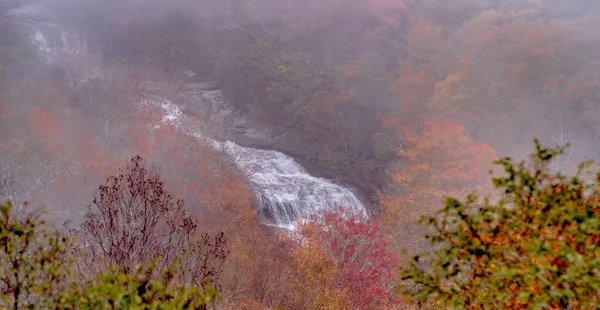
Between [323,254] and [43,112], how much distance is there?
65.7 ft

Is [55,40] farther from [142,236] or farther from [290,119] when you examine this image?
[142,236]

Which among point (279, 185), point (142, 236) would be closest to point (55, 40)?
point (279, 185)

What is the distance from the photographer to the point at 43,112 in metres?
25.7

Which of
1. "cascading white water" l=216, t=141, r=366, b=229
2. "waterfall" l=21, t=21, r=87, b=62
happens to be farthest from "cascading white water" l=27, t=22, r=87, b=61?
"cascading white water" l=216, t=141, r=366, b=229

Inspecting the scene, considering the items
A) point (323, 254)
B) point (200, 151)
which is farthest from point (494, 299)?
point (200, 151)

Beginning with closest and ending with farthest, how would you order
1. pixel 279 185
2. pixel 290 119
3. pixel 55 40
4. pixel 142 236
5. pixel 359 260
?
pixel 142 236 → pixel 359 260 → pixel 279 185 → pixel 55 40 → pixel 290 119

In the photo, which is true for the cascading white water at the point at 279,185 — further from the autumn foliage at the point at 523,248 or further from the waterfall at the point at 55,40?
the autumn foliage at the point at 523,248

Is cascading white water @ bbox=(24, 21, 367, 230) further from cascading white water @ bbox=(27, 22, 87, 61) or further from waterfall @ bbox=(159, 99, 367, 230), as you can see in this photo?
cascading white water @ bbox=(27, 22, 87, 61)

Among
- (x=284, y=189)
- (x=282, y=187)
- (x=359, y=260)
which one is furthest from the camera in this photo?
(x=282, y=187)

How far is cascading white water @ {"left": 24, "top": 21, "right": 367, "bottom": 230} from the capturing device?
1037 inches

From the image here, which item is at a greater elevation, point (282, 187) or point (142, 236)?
point (282, 187)

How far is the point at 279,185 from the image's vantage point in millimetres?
28438

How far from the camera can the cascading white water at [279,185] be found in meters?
26.3

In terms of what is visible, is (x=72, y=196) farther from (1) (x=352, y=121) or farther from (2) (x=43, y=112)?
(1) (x=352, y=121)
